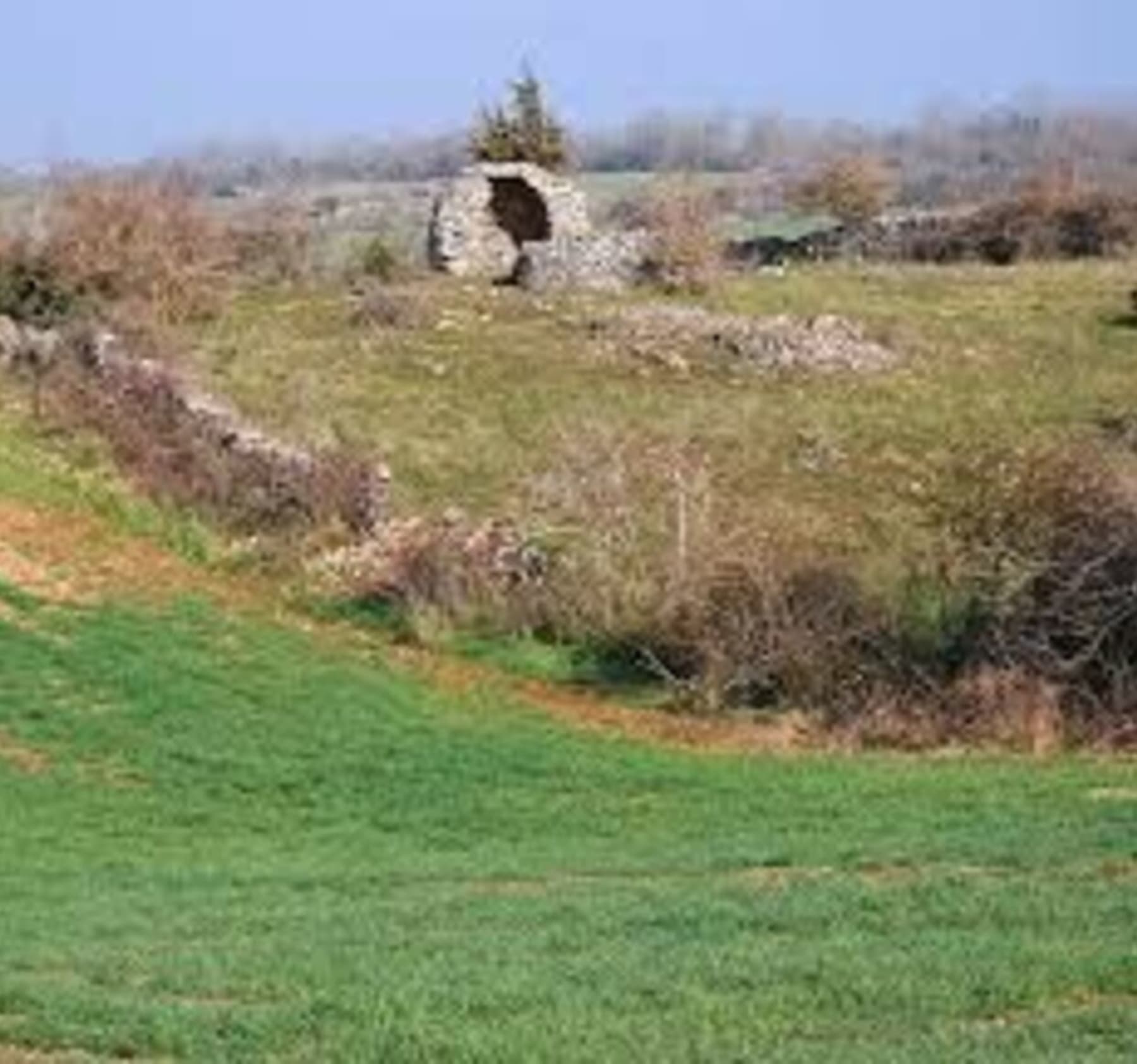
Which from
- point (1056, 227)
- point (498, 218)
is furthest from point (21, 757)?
point (1056, 227)

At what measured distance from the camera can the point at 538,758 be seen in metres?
22.0

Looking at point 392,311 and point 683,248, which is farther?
point 683,248

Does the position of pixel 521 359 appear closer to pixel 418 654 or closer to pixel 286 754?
pixel 418 654

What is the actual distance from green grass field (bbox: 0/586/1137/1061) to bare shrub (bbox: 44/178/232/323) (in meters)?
16.3

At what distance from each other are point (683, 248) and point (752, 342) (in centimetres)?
559

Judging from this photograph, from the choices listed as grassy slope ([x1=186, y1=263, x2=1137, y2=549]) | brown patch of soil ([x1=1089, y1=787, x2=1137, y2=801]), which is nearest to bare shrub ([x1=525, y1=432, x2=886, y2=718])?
grassy slope ([x1=186, y1=263, x2=1137, y2=549])

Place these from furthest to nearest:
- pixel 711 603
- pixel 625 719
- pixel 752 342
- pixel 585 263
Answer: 1. pixel 585 263
2. pixel 752 342
3. pixel 711 603
4. pixel 625 719

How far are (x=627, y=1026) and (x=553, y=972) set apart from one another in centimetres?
132

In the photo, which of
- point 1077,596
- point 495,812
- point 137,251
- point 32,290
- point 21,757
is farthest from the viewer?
point 137,251

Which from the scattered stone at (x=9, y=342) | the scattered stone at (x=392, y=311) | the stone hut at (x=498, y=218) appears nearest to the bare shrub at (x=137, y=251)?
the scattered stone at (x=9, y=342)

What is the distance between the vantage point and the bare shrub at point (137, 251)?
4216 centimetres

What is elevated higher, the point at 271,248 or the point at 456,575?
the point at 271,248

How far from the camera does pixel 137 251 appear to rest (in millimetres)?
42562

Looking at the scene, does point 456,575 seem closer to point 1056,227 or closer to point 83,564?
point 83,564
